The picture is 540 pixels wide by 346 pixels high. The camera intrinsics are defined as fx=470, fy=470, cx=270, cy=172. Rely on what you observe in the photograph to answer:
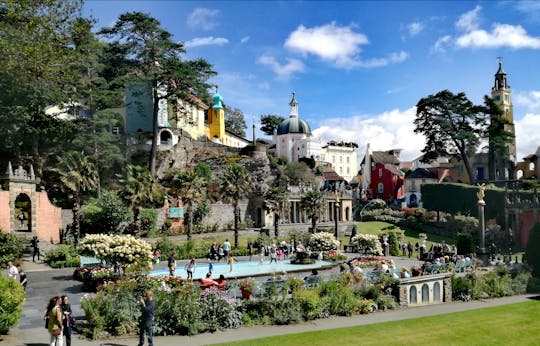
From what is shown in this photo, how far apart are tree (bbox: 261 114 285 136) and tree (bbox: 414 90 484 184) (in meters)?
40.1

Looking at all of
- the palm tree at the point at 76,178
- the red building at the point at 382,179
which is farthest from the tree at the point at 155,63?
the red building at the point at 382,179

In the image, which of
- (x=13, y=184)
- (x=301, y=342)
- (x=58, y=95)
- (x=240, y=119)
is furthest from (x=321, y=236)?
(x=240, y=119)

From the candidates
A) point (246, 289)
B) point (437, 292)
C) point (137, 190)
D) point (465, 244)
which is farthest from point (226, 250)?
point (465, 244)

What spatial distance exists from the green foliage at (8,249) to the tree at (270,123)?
7655 cm

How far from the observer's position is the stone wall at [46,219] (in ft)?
119

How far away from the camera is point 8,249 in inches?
1141

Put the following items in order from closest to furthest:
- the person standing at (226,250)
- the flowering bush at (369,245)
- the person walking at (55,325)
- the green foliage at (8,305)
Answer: the person walking at (55,325), the green foliage at (8,305), the person standing at (226,250), the flowering bush at (369,245)

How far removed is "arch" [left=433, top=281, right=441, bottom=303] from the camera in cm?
2239

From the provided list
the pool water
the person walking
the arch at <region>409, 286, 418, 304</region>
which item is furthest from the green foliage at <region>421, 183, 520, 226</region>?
the person walking

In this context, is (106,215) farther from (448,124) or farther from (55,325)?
(448,124)

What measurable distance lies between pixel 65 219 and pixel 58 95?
11.7 meters

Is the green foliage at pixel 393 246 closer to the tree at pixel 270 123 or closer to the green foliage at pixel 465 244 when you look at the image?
the green foliage at pixel 465 244

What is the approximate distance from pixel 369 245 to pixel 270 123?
68.0 metres

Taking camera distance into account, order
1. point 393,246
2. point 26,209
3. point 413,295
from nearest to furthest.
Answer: point 413,295
point 26,209
point 393,246
